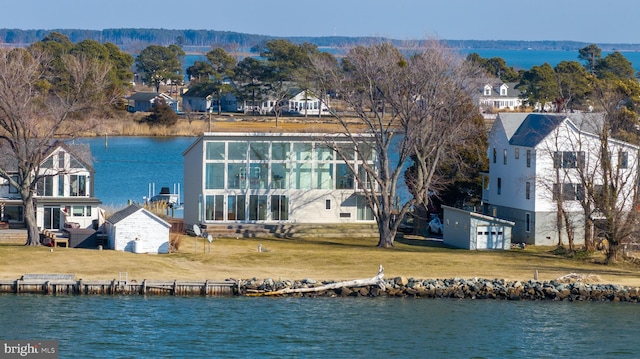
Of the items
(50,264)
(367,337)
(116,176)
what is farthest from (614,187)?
(116,176)

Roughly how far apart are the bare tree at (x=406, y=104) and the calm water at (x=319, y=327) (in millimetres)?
12282

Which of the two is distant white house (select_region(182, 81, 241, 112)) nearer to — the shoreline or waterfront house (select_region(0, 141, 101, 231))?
waterfront house (select_region(0, 141, 101, 231))

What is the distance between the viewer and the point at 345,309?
41844mm

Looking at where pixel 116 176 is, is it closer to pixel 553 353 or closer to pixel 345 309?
pixel 345 309

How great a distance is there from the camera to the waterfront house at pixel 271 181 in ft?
190

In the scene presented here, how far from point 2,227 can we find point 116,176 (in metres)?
32.5

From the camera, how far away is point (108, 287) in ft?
140

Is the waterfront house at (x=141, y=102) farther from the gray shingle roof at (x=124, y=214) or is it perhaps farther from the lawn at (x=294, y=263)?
the gray shingle roof at (x=124, y=214)

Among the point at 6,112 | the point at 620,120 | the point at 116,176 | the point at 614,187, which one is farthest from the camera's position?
the point at 116,176

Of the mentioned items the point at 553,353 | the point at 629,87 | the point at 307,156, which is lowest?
the point at 553,353

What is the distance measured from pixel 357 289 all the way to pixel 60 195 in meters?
18.4

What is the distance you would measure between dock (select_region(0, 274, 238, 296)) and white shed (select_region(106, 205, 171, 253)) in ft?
19.7

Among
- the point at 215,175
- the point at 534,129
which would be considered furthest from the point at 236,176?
the point at 534,129

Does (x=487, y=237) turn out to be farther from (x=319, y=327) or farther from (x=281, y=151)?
(x=319, y=327)
